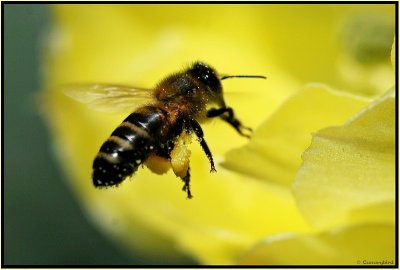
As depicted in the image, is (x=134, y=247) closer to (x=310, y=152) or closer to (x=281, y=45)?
(x=281, y=45)

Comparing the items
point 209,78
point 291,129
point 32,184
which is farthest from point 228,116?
point 32,184

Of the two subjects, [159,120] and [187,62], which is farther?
[187,62]

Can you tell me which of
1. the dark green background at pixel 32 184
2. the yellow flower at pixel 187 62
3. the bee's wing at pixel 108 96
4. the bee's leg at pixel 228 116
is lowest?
the dark green background at pixel 32 184

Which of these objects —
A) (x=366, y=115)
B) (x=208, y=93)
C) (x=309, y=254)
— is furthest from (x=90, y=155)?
(x=366, y=115)

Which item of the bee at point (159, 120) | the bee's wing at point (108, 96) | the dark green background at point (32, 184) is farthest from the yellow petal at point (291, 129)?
the dark green background at point (32, 184)

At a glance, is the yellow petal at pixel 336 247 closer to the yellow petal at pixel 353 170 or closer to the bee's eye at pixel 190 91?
the yellow petal at pixel 353 170

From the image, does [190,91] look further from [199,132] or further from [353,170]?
[353,170]
